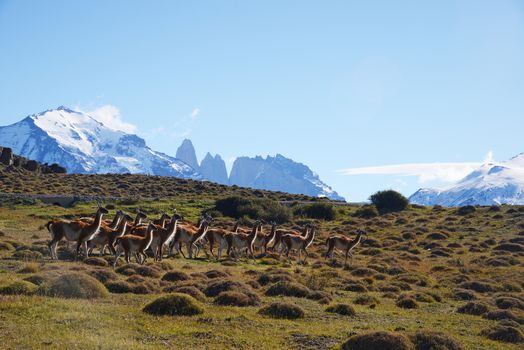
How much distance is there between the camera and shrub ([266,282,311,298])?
19.7 metres

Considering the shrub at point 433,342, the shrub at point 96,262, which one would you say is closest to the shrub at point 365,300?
the shrub at point 433,342

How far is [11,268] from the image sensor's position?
19547 millimetres

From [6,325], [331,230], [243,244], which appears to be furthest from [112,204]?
[6,325]

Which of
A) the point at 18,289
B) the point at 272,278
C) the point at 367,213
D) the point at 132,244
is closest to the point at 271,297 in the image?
the point at 272,278

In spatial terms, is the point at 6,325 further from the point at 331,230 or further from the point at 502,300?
the point at 331,230

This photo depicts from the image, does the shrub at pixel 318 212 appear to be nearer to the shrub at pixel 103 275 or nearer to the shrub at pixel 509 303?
the shrub at pixel 509 303

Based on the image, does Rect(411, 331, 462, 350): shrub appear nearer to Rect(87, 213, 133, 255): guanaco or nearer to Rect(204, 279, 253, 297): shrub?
Rect(204, 279, 253, 297): shrub

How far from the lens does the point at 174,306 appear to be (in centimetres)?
1455

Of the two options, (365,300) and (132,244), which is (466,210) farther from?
(132,244)

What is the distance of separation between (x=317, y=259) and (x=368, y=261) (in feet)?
10.7

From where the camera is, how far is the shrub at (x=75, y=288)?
15.0m

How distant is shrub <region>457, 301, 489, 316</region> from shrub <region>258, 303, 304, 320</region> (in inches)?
284

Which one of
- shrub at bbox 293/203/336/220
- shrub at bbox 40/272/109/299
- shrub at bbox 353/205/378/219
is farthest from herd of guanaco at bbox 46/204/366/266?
shrub at bbox 353/205/378/219

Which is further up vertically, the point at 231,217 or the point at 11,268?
the point at 231,217
